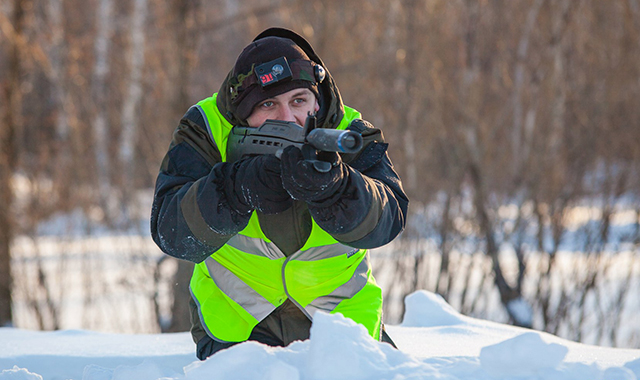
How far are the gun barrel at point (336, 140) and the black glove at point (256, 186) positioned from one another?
172 millimetres

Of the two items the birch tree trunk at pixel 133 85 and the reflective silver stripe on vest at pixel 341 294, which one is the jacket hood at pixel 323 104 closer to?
the reflective silver stripe on vest at pixel 341 294

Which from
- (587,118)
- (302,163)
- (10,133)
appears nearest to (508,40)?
(587,118)

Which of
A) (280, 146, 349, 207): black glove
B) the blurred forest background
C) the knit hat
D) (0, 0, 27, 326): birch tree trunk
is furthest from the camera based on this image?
the blurred forest background

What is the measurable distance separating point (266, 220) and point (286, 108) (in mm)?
345

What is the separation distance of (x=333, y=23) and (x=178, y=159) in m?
4.35

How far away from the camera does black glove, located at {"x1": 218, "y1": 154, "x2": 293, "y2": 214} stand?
5.18 feet

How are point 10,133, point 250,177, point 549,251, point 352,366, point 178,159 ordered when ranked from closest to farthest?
point 352,366
point 250,177
point 178,159
point 10,133
point 549,251

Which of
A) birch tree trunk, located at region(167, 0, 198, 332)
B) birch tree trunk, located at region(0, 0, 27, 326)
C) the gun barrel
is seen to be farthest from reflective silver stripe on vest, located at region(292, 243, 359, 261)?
birch tree trunk, located at region(0, 0, 27, 326)

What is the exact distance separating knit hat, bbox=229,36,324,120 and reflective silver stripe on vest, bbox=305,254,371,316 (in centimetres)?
60

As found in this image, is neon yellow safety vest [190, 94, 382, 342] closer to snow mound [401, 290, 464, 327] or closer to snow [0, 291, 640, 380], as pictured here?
snow [0, 291, 640, 380]

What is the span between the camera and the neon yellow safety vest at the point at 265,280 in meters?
1.87

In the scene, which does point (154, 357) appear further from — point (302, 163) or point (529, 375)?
point (529, 375)

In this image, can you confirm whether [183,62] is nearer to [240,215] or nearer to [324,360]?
[240,215]

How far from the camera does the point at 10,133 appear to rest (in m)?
5.13
